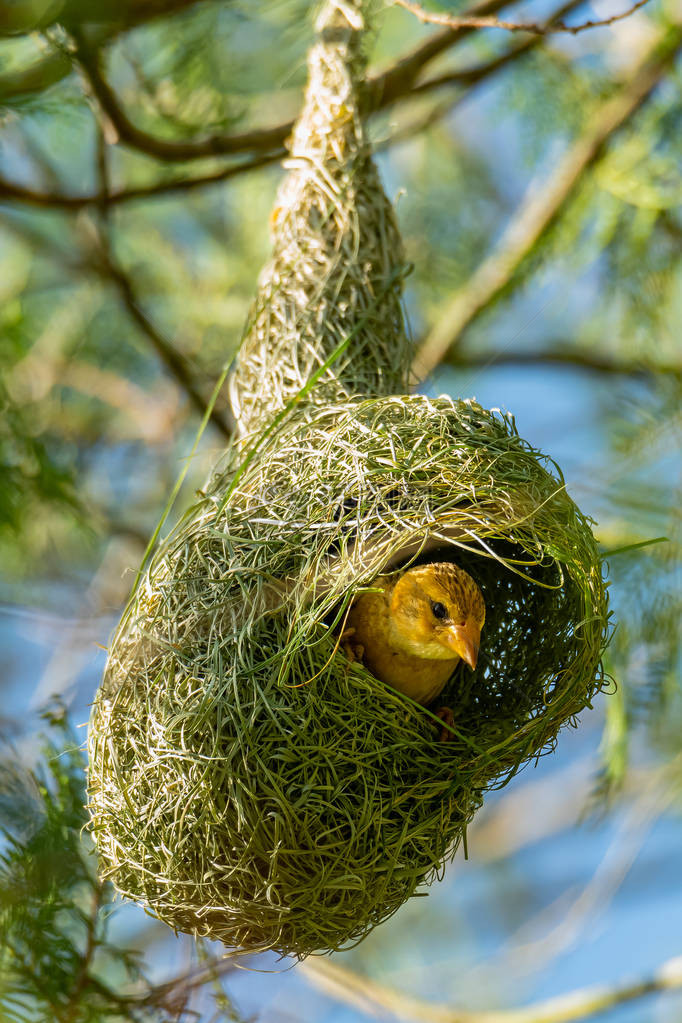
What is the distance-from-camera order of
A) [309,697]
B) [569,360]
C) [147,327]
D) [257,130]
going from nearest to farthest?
[309,697] → [257,130] → [147,327] → [569,360]

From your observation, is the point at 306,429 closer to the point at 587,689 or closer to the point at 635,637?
the point at 587,689

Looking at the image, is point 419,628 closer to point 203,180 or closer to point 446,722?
point 446,722

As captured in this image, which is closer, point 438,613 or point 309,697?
point 309,697

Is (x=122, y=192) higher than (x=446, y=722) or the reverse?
higher

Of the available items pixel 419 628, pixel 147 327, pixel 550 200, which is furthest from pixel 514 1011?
pixel 550 200

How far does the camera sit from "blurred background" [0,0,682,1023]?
7.45ft

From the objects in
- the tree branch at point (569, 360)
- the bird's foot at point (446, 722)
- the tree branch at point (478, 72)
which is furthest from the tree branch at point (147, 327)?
the bird's foot at point (446, 722)

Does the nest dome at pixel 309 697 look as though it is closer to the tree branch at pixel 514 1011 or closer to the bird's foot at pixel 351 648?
the bird's foot at pixel 351 648

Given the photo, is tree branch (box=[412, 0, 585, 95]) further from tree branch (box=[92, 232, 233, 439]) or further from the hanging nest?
the hanging nest

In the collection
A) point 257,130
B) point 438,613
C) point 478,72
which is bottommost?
point 438,613

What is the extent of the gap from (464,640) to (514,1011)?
7.03ft

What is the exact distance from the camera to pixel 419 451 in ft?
7.07

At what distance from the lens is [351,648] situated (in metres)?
2.37

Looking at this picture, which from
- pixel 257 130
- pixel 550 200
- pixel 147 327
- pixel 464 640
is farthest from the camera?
pixel 550 200
